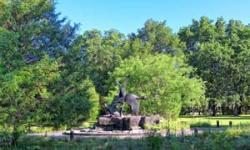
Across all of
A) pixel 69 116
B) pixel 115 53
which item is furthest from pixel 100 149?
pixel 115 53

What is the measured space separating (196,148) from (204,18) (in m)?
64.9

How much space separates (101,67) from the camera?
65.4 meters

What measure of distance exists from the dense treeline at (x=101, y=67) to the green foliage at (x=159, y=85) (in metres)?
0.10

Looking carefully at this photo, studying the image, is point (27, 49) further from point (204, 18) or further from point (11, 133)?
point (204, 18)

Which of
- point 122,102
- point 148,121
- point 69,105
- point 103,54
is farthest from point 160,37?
point 69,105

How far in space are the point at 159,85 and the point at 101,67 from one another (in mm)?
20996

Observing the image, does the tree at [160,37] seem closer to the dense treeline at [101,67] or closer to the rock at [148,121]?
the dense treeline at [101,67]

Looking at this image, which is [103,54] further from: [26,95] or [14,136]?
[14,136]

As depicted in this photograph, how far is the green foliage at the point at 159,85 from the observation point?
Answer: 43281mm

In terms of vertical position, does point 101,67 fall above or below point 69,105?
above

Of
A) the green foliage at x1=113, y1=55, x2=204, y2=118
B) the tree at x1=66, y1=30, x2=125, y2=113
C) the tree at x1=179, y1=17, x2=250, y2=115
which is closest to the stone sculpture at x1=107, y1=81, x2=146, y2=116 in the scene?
the green foliage at x1=113, y1=55, x2=204, y2=118

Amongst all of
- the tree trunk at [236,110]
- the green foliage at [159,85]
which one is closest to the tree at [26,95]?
the green foliage at [159,85]

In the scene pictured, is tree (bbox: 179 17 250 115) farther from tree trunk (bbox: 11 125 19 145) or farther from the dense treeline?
tree trunk (bbox: 11 125 19 145)

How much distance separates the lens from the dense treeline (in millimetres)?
18469
